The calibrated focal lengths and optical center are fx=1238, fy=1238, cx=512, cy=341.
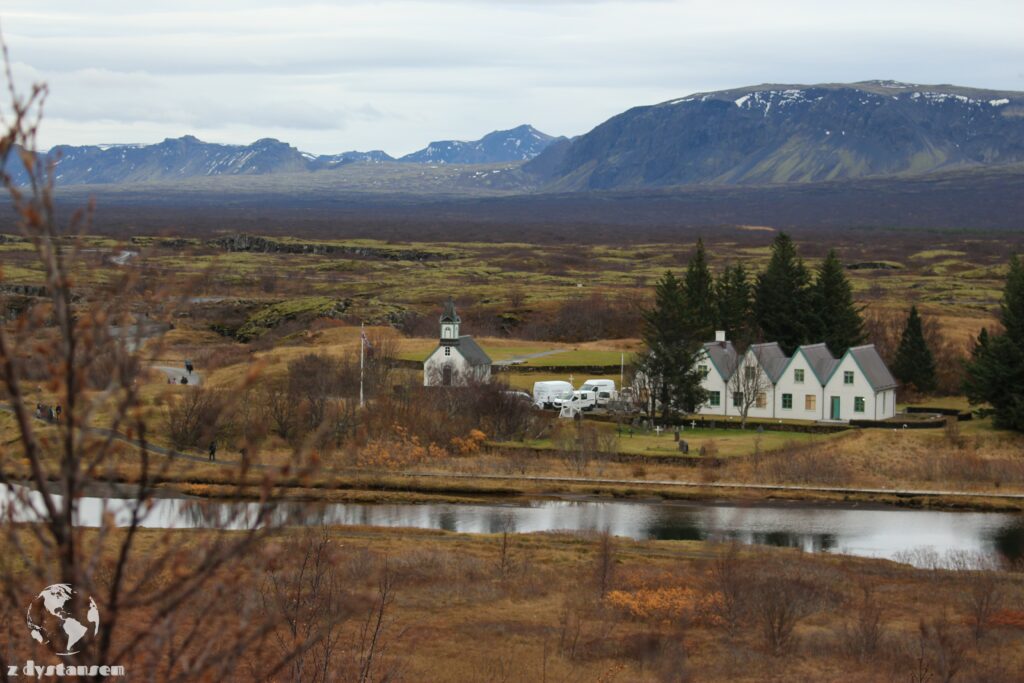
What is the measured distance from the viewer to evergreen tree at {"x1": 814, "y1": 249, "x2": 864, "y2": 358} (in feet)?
230

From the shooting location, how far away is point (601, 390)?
214 ft

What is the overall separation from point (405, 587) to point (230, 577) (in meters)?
26.3

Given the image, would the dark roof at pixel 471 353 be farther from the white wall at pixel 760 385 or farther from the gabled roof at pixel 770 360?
the gabled roof at pixel 770 360

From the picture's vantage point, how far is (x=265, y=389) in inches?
2571

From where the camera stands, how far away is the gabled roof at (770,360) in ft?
203

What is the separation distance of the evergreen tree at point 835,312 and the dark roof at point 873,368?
24.2 feet

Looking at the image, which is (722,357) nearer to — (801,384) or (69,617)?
(801,384)

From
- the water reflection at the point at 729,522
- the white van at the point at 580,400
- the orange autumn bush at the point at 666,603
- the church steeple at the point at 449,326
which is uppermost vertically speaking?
the church steeple at the point at 449,326

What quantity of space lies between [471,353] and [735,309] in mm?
17596

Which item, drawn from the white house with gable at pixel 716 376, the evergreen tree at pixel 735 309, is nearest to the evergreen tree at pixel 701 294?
the evergreen tree at pixel 735 309

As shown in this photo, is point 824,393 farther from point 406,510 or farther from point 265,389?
point 265,389

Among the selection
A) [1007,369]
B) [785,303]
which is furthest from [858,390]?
[785,303]

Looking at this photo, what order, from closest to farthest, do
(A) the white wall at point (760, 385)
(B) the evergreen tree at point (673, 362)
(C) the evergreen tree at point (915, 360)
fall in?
(B) the evergreen tree at point (673, 362), (A) the white wall at point (760, 385), (C) the evergreen tree at point (915, 360)

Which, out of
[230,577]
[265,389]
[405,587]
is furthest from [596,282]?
[230,577]
